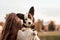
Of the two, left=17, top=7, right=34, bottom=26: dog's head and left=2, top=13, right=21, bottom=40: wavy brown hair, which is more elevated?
left=17, top=7, right=34, bottom=26: dog's head

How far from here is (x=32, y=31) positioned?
2.84m

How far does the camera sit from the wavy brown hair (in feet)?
9.21

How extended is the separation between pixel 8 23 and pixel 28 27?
202mm

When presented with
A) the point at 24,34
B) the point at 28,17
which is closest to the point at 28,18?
the point at 28,17

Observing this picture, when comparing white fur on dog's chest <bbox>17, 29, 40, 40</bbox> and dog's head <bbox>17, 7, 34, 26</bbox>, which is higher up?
dog's head <bbox>17, 7, 34, 26</bbox>

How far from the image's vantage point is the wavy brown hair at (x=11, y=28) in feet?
9.21

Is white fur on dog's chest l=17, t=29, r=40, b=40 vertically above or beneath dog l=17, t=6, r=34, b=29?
beneath

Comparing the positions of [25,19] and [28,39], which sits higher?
[25,19]

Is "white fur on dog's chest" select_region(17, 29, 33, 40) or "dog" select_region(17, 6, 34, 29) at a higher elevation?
"dog" select_region(17, 6, 34, 29)

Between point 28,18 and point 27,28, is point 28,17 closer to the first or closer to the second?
point 28,18

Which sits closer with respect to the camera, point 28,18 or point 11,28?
point 11,28

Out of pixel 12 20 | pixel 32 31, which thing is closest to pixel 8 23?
pixel 12 20

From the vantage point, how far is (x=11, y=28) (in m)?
2.81

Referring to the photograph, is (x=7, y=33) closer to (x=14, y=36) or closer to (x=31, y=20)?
(x=14, y=36)
